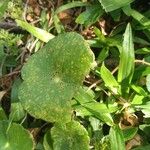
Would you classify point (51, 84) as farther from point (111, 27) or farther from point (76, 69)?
point (111, 27)

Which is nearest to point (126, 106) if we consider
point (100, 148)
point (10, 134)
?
point (100, 148)

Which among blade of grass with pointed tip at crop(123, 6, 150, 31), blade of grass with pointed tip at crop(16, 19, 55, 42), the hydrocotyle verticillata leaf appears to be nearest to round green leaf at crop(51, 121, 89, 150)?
the hydrocotyle verticillata leaf

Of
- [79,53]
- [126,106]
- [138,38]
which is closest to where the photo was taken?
[79,53]

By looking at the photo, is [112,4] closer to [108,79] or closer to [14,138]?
[108,79]

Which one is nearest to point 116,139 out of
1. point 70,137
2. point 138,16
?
point 70,137

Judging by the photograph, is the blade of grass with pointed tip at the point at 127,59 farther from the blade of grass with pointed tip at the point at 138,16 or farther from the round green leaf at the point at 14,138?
the round green leaf at the point at 14,138

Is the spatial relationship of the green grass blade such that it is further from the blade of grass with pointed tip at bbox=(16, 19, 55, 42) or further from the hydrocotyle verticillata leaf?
the hydrocotyle verticillata leaf

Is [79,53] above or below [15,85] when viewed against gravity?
above
